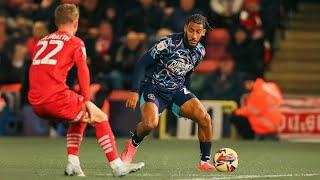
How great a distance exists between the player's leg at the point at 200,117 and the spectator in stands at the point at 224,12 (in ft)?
28.2

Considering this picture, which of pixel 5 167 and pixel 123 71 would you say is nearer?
pixel 5 167

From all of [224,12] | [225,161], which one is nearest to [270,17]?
[224,12]

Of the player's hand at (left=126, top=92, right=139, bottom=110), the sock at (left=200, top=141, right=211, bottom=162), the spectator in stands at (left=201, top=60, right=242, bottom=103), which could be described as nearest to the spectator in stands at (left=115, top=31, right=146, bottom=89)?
the spectator in stands at (left=201, top=60, right=242, bottom=103)

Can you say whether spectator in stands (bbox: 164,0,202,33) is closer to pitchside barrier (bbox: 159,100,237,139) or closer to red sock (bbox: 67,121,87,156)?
Result: pitchside barrier (bbox: 159,100,237,139)

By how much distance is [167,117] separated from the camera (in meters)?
16.7

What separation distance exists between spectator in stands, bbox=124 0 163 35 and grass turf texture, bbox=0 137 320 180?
3.35 m

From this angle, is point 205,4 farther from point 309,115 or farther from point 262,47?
point 309,115

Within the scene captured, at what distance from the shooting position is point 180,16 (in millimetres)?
18016

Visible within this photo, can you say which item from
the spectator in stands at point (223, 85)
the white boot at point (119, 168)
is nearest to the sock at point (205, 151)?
the white boot at point (119, 168)

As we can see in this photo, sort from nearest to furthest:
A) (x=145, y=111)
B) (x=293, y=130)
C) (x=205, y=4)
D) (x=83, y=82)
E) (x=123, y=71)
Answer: (x=83, y=82) → (x=145, y=111) → (x=293, y=130) → (x=123, y=71) → (x=205, y=4)

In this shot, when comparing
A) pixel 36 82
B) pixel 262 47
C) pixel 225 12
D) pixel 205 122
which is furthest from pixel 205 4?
pixel 36 82

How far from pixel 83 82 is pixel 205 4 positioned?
1076 cm

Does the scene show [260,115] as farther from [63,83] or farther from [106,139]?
[63,83]

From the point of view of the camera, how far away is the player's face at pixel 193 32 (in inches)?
378
